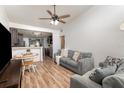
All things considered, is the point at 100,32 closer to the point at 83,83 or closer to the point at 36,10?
the point at 83,83

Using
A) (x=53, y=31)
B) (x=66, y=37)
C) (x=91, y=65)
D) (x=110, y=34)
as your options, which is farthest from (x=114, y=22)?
(x=53, y=31)

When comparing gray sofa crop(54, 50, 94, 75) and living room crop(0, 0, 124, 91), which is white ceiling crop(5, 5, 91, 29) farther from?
gray sofa crop(54, 50, 94, 75)

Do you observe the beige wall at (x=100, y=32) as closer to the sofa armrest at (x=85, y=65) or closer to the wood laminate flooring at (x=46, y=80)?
the sofa armrest at (x=85, y=65)

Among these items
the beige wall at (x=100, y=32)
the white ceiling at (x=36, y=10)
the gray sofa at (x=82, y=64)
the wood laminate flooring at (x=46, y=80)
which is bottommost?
the wood laminate flooring at (x=46, y=80)

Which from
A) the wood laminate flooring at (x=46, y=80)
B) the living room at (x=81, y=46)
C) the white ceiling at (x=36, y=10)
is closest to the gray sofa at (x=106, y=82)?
the living room at (x=81, y=46)

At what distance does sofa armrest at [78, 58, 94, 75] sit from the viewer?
11.4ft

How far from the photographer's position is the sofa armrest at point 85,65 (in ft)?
11.4

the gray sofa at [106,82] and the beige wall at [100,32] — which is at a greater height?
the beige wall at [100,32]

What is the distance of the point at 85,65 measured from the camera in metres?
3.56

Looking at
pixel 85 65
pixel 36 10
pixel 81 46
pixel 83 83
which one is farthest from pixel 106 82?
Answer: pixel 36 10

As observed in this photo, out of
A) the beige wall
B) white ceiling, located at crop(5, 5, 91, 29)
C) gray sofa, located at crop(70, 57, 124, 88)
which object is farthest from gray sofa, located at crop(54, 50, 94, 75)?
white ceiling, located at crop(5, 5, 91, 29)

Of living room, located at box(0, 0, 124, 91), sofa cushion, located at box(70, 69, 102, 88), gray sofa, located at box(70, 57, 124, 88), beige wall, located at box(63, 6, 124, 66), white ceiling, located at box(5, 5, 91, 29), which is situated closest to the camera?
gray sofa, located at box(70, 57, 124, 88)
